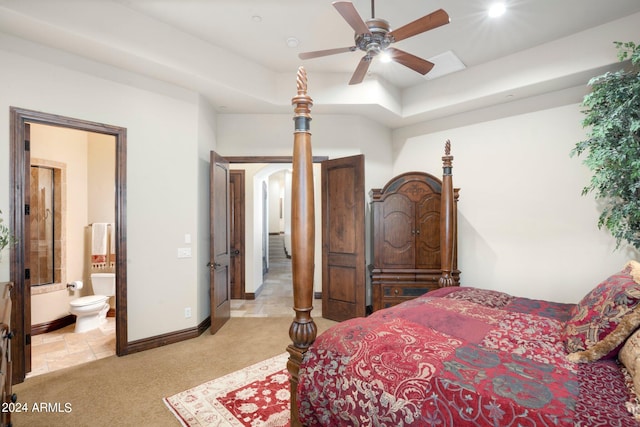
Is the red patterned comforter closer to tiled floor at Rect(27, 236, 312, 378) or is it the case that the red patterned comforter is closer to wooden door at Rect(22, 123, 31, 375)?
wooden door at Rect(22, 123, 31, 375)

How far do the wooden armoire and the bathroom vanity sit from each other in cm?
326

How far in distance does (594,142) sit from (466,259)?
6.51 ft

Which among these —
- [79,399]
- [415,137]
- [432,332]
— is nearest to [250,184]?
[415,137]

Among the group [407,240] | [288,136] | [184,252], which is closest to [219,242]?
[184,252]

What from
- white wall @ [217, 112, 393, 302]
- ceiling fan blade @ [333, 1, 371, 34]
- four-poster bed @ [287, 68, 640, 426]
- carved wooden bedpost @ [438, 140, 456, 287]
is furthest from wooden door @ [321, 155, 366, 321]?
four-poster bed @ [287, 68, 640, 426]

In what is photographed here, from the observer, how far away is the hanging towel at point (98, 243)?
4113 millimetres

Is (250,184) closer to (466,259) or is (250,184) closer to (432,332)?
(466,259)

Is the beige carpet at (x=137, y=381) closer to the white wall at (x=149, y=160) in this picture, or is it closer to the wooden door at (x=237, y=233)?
the white wall at (x=149, y=160)

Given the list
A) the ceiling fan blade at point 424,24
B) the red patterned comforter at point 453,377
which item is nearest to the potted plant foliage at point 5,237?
the red patterned comforter at point 453,377

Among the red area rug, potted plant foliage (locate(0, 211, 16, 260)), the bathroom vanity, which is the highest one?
potted plant foliage (locate(0, 211, 16, 260))

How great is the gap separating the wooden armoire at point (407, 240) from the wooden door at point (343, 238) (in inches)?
8.3

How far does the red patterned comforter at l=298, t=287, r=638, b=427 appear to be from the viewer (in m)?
0.99

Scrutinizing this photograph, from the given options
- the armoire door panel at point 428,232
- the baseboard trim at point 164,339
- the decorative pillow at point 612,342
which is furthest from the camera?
the armoire door panel at point 428,232

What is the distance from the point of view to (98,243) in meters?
4.13
